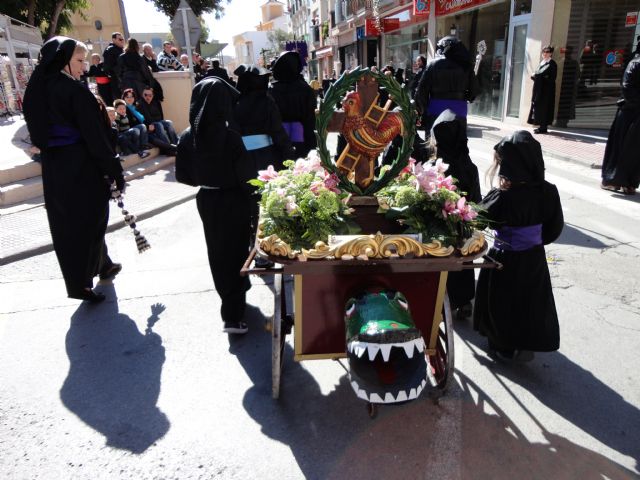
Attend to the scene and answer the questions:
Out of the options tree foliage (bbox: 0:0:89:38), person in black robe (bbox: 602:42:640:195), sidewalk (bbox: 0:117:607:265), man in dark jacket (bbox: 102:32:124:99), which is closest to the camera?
sidewalk (bbox: 0:117:607:265)

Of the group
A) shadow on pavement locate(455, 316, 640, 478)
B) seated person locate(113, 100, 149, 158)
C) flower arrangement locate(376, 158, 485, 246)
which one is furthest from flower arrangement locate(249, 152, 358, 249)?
seated person locate(113, 100, 149, 158)

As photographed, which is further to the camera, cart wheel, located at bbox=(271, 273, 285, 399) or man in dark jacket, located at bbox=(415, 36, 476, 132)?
man in dark jacket, located at bbox=(415, 36, 476, 132)

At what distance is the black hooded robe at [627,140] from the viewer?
231 inches

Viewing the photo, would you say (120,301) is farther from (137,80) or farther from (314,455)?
(137,80)

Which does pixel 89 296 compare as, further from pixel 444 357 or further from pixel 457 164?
pixel 457 164

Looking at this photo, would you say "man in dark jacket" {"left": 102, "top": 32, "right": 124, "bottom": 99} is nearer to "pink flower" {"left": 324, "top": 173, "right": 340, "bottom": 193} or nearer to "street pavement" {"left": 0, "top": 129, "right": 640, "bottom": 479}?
"street pavement" {"left": 0, "top": 129, "right": 640, "bottom": 479}

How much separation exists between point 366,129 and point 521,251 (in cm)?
123

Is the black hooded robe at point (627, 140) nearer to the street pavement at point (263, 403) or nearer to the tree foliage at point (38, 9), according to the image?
the street pavement at point (263, 403)

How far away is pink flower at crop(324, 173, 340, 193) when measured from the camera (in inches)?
98.4

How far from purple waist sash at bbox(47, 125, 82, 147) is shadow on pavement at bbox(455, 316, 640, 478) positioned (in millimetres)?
3436

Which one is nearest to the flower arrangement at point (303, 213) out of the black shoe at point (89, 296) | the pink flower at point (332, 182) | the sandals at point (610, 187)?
the pink flower at point (332, 182)

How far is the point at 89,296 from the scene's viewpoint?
3887 mm

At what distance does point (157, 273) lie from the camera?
453cm

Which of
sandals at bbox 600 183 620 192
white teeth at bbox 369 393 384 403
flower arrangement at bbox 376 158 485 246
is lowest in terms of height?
sandals at bbox 600 183 620 192
